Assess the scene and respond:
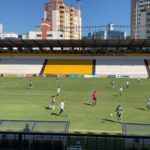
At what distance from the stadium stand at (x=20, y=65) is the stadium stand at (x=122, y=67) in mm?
14666

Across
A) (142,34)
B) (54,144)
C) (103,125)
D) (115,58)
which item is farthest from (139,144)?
(142,34)

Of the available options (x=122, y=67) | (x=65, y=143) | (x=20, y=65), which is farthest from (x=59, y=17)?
(x=65, y=143)

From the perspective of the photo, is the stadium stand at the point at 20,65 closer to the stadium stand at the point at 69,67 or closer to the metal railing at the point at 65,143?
the stadium stand at the point at 69,67

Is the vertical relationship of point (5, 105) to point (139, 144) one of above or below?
below

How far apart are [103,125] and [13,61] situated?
61.3 meters

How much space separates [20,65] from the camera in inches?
3056

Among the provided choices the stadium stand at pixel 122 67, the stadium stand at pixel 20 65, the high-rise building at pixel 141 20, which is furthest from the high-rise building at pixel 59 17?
the stadium stand at pixel 122 67

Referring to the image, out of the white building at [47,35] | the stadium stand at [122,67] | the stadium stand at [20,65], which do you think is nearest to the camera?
the stadium stand at [122,67]

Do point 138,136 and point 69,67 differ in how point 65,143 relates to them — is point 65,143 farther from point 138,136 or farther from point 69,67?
point 69,67

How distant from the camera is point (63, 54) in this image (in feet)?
269

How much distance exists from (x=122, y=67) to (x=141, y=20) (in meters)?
106

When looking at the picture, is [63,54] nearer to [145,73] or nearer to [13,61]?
[13,61]

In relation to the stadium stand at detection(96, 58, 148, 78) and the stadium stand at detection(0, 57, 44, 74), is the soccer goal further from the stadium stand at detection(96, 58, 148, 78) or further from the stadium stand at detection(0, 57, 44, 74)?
the stadium stand at detection(0, 57, 44, 74)

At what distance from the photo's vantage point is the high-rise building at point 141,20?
550 ft
